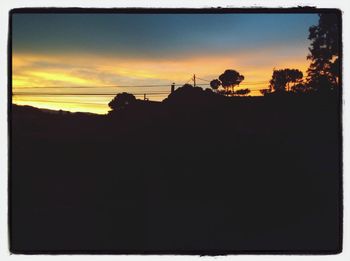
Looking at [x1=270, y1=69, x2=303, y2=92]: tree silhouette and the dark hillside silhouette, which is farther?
[x1=270, y1=69, x2=303, y2=92]: tree silhouette

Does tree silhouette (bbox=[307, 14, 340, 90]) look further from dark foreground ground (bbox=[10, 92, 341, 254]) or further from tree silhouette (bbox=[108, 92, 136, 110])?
tree silhouette (bbox=[108, 92, 136, 110])

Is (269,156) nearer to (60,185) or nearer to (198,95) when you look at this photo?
(198,95)

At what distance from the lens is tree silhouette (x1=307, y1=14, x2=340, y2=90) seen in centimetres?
171

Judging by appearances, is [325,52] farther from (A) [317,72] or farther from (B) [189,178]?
(B) [189,178]

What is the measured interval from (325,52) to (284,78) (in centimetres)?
82

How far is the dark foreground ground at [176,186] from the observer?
1.71 metres

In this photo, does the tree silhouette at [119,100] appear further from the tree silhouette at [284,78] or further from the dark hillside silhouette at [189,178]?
the tree silhouette at [284,78]

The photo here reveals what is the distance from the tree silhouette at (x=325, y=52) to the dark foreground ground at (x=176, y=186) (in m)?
0.12

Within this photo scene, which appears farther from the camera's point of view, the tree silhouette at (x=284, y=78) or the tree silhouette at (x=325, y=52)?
the tree silhouette at (x=284, y=78)

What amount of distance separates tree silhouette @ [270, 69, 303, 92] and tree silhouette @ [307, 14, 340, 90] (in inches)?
4.8

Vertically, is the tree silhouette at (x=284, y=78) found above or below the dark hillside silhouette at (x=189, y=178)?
above
